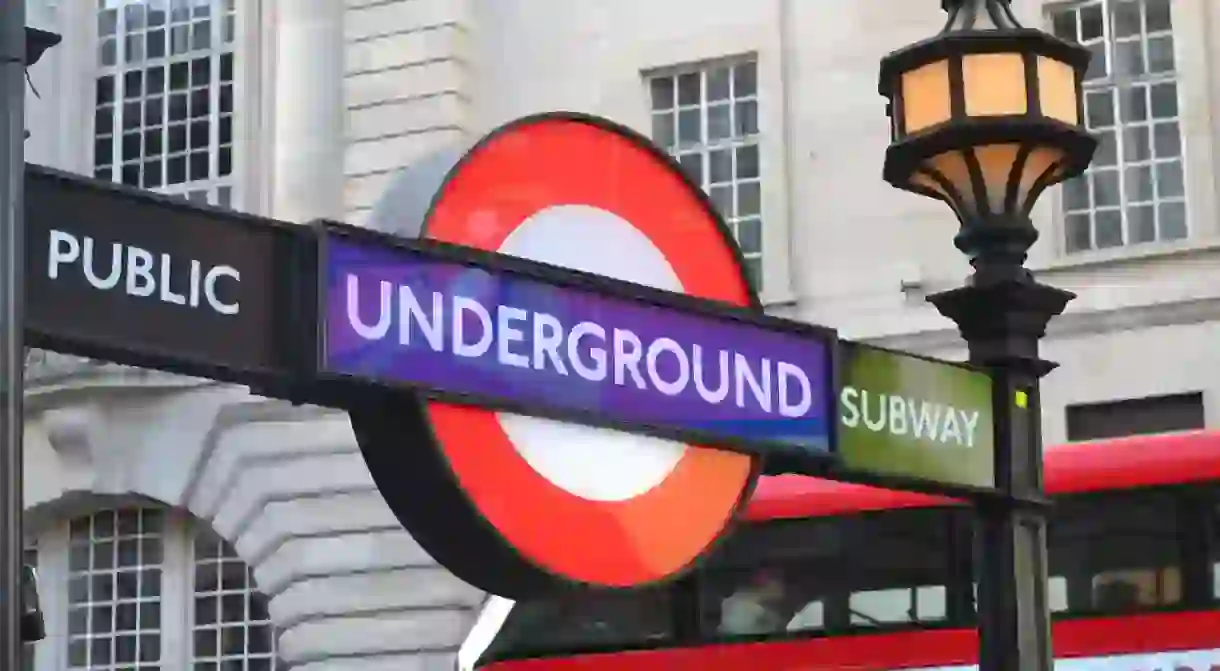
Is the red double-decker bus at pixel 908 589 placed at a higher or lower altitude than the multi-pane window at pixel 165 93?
lower

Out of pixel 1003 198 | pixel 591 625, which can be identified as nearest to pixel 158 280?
pixel 1003 198

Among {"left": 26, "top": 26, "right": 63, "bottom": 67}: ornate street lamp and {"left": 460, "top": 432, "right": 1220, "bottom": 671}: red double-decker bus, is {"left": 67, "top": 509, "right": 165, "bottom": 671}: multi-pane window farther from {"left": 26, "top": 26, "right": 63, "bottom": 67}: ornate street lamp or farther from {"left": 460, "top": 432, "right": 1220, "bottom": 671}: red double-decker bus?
{"left": 26, "top": 26, "right": 63, "bottom": 67}: ornate street lamp

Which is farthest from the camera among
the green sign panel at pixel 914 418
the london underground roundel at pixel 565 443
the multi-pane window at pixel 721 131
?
Answer: the multi-pane window at pixel 721 131

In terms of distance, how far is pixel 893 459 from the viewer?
5.11 meters

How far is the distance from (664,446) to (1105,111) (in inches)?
571

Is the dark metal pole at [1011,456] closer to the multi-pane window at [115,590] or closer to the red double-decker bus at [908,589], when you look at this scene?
the red double-decker bus at [908,589]

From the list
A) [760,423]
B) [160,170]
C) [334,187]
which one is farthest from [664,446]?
[160,170]

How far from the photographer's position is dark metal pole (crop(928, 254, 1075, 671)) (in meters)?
5.43

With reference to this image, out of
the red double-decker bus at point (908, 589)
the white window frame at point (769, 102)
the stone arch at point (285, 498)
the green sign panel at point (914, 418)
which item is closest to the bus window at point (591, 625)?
the red double-decker bus at point (908, 589)

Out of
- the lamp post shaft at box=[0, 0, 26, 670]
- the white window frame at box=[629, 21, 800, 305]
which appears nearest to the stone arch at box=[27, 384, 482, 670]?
the white window frame at box=[629, 21, 800, 305]

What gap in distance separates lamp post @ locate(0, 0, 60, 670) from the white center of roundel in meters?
1.00

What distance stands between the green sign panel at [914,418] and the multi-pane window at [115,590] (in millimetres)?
16980

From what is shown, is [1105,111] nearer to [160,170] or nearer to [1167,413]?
[1167,413]

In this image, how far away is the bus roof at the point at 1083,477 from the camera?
12547 mm
